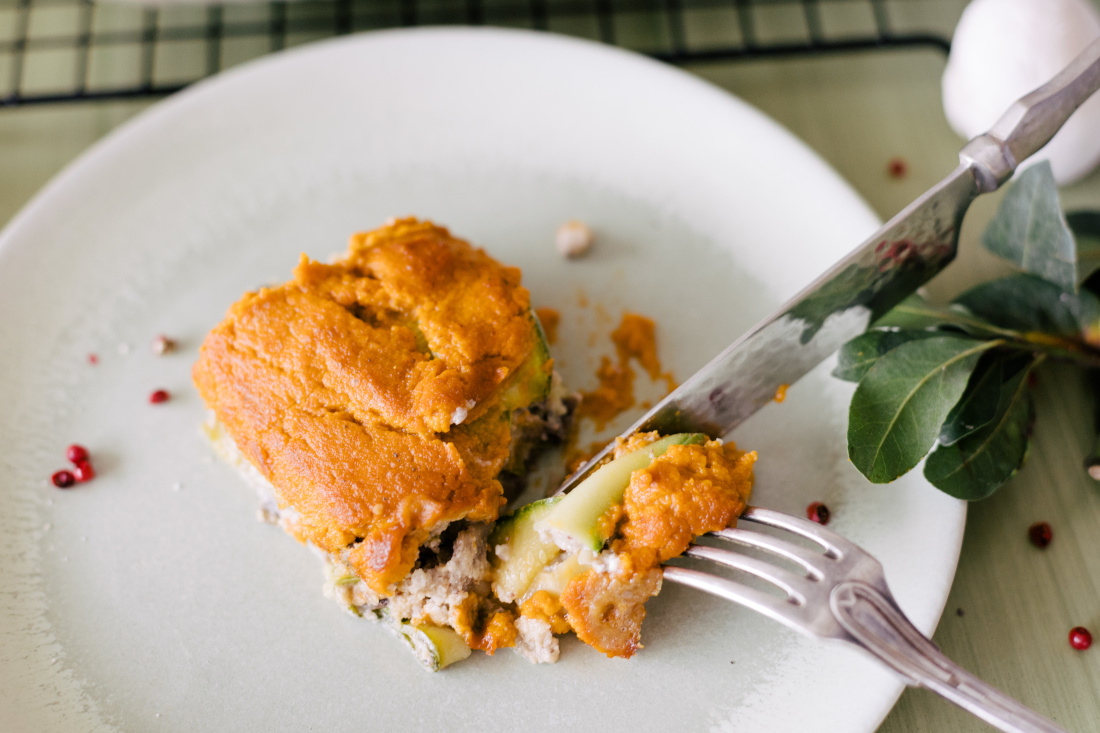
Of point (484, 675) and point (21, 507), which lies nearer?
point (484, 675)

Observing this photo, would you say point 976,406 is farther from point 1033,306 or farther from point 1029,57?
point 1029,57

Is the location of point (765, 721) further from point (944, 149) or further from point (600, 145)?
point (944, 149)

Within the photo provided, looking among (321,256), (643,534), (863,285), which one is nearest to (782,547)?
(643,534)

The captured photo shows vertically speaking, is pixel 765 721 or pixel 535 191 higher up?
pixel 535 191

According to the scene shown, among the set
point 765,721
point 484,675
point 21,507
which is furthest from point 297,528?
point 765,721

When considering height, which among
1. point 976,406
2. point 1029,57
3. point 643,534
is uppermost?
point 1029,57

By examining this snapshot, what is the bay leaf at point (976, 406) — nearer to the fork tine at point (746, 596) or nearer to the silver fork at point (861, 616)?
the silver fork at point (861, 616)
